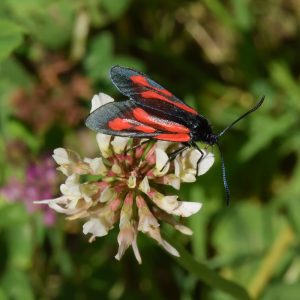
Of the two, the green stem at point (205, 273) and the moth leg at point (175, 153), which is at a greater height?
the moth leg at point (175, 153)

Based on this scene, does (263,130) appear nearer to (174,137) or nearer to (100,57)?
(100,57)

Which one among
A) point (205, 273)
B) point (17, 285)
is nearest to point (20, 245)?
point (17, 285)

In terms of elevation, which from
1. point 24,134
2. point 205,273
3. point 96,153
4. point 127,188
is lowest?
point 96,153

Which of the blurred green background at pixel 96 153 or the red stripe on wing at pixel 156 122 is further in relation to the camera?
the blurred green background at pixel 96 153

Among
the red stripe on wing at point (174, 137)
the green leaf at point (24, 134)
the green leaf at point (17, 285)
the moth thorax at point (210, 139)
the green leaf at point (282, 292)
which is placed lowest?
the green leaf at point (282, 292)

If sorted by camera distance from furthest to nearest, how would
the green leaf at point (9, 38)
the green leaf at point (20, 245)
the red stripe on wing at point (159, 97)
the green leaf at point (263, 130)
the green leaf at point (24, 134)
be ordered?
the green leaf at point (263, 130) < the green leaf at point (24, 134) < the green leaf at point (20, 245) < the green leaf at point (9, 38) < the red stripe on wing at point (159, 97)

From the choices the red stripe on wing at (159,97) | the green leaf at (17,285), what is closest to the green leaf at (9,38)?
the red stripe on wing at (159,97)

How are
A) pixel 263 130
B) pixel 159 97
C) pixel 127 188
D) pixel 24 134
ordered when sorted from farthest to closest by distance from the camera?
pixel 263 130, pixel 24 134, pixel 159 97, pixel 127 188

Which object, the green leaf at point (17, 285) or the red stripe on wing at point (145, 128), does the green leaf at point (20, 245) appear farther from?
the red stripe on wing at point (145, 128)
